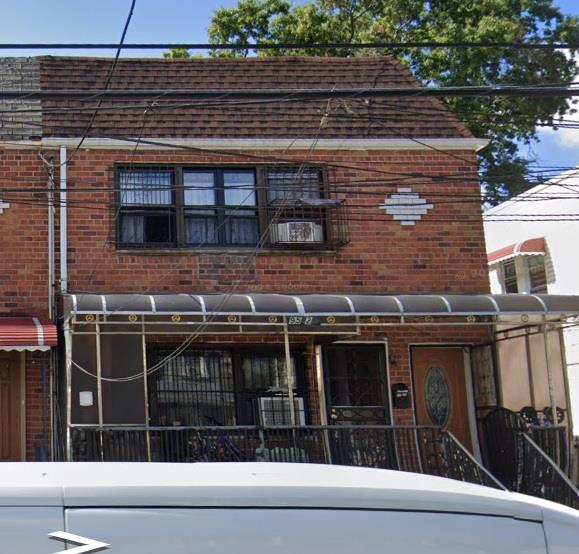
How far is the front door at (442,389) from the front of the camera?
1491cm

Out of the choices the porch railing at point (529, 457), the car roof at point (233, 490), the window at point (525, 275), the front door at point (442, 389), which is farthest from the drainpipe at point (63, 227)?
the car roof at point (233, 490)

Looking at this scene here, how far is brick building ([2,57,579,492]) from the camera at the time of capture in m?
14.0

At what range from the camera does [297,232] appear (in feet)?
47.5

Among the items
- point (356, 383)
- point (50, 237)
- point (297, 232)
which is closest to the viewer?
point (50, 237)

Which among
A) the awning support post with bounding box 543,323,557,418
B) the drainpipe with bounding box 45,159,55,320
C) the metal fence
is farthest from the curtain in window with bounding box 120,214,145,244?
the metal fence

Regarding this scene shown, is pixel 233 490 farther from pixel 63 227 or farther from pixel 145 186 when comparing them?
pixel 145 186

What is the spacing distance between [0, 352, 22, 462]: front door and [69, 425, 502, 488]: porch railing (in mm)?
1661

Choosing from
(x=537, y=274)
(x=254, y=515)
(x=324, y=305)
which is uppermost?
(x=537, y=274)

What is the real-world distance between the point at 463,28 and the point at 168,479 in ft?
82.1

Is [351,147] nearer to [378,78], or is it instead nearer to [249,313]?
[378,78]

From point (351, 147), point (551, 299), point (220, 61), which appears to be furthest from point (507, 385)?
point (220, 61)

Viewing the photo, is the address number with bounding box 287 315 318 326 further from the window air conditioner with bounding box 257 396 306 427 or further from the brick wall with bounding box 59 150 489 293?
the window air conditioner with bounding box 257 396 306 427

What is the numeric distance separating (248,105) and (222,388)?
14.2 ft

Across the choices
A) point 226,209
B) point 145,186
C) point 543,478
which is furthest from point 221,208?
point 543,478
